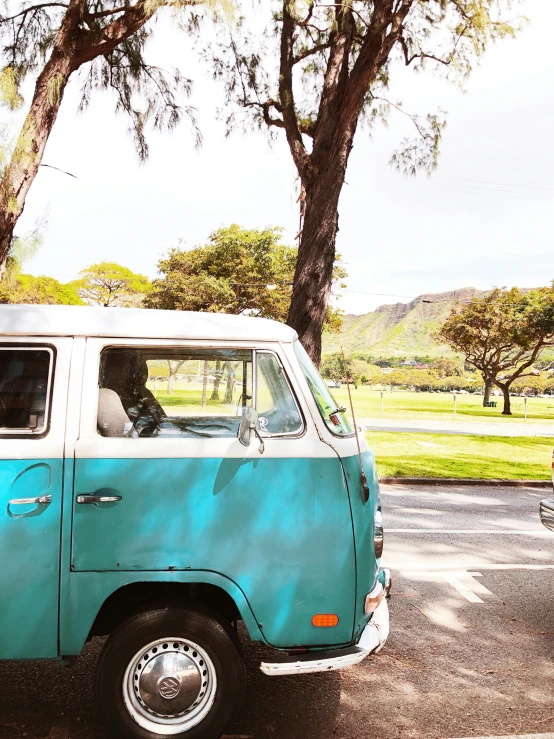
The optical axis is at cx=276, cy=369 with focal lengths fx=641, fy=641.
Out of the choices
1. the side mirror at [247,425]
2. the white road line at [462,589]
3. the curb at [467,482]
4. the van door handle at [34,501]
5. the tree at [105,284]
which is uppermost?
the tree at [105,284]

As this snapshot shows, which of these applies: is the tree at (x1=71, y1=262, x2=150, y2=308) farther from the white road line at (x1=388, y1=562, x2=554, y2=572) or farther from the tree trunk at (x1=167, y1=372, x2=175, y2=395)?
the tree trunk at (x1=167, y1=372, x2=175, y2=395)

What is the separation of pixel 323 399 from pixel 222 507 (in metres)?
0.82

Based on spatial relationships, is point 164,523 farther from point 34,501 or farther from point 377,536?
point 377,536

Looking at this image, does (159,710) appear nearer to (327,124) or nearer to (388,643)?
(388,643)

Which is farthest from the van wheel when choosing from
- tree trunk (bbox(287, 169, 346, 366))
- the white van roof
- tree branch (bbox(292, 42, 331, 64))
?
tree branch (bbox(292, 42, 331, 64))

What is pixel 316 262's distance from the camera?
902 cm

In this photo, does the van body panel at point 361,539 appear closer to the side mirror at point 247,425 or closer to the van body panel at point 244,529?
the van body panel at point 244,529

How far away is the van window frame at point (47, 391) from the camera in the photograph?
10.2 feet

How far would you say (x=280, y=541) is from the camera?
3135 mm

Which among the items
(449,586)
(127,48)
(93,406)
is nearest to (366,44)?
(127,48)

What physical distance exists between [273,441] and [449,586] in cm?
344

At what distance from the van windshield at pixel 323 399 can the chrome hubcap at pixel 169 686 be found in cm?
129

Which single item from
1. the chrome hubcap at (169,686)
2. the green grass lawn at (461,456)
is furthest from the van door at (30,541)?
the green grass lawn at (461,456)

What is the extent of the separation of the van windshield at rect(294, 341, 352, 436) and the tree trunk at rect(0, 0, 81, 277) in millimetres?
5349
